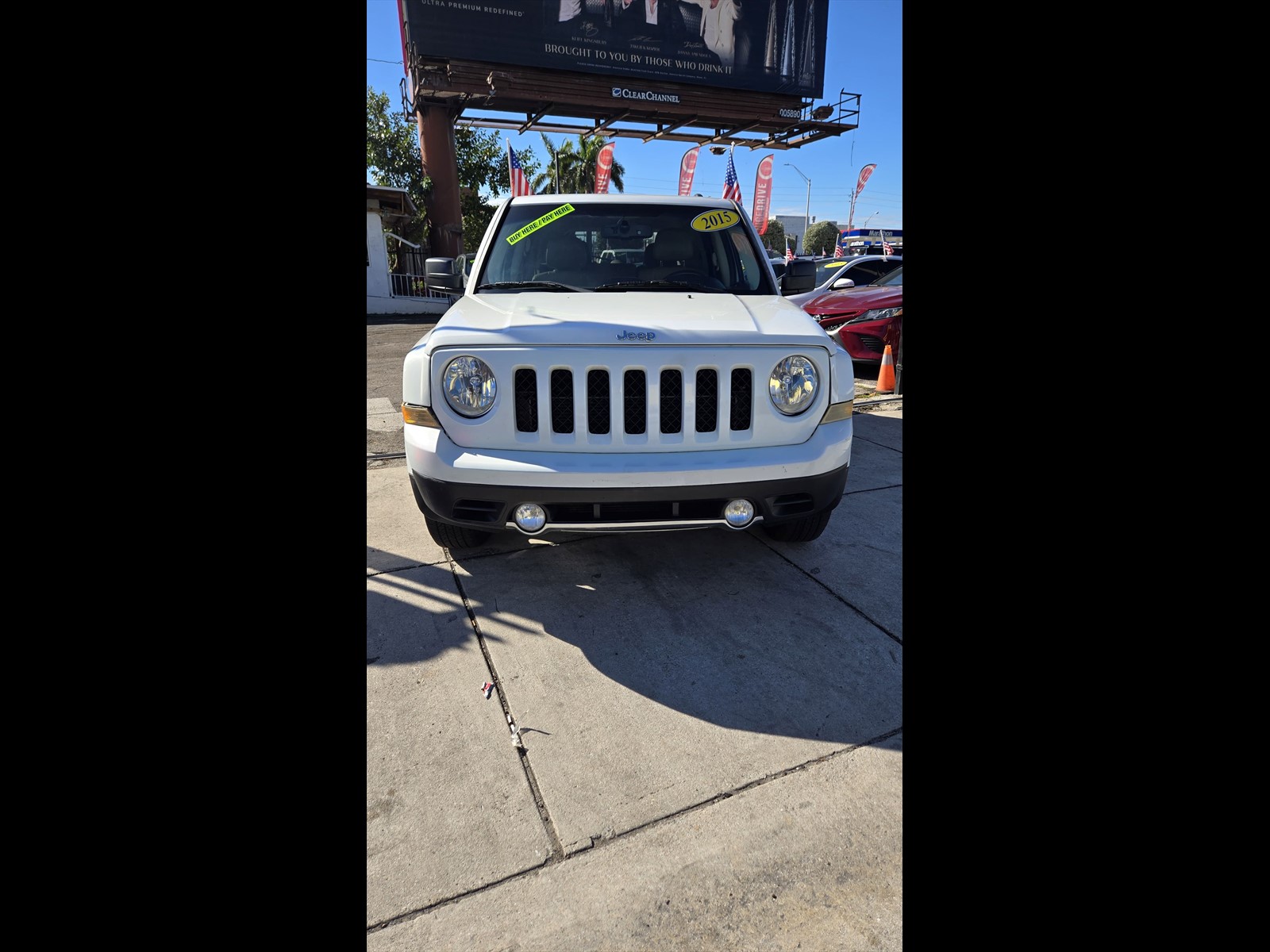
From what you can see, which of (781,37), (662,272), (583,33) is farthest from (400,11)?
(662,272)

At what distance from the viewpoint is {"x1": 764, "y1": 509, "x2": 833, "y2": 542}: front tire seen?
3290mm

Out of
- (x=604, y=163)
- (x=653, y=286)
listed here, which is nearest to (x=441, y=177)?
(x=604, y=163)

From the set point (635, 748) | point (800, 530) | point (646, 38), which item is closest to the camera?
point (635, 748)

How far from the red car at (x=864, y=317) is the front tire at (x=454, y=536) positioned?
6271mm

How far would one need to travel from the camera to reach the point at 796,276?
4094mm

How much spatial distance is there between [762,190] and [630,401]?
3038 cm

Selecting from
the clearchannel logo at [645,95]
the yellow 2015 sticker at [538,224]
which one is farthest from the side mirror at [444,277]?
the clearchannel logo at [645,95]

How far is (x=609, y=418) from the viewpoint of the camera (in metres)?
2.65

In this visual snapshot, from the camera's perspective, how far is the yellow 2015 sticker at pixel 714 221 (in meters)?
4.01

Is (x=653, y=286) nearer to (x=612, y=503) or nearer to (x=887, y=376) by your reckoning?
(x=612, y=503)

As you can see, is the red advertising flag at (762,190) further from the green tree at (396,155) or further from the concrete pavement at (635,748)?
the concrete pavement at (635,748)
